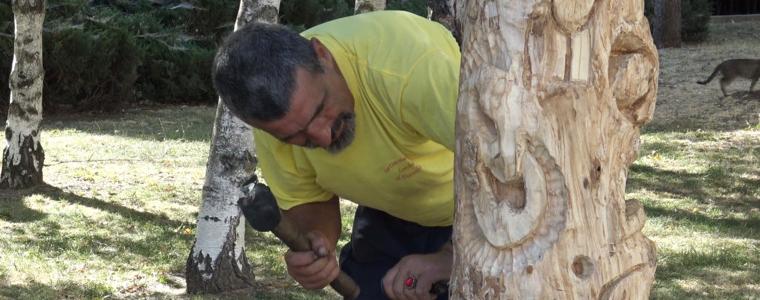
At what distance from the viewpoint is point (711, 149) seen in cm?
1060

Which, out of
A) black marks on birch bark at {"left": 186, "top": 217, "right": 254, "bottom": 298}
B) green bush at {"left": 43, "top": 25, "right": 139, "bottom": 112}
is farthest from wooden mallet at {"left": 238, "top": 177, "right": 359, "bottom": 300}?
green bush at {"left": 43, "top": 25, "right": 139, "bottom": 112}

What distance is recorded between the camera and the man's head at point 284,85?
9.34 ft

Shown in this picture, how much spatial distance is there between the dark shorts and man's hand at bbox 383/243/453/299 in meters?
0.20

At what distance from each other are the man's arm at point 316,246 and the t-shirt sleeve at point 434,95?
2.17 ft

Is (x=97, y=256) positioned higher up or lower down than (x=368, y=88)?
lower down

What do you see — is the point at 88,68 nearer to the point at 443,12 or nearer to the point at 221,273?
the point at 221,273

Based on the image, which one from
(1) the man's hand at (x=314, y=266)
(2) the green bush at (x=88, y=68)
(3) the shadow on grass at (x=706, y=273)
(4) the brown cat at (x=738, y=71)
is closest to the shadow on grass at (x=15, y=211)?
(3) the shadow on grass at (x=706, y=273)

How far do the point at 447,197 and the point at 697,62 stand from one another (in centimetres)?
1433

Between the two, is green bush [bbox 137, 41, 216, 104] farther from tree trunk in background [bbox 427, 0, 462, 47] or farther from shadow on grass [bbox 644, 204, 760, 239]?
tree trunk in background [bbox 427, 0, 462, 47]

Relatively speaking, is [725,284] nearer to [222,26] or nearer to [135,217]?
A: [135,217]

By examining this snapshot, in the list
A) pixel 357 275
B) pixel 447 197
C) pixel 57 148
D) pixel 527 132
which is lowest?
pixel 57 148

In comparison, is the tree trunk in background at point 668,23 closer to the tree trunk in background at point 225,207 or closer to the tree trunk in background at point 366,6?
the tree trunk in background at point 366,6

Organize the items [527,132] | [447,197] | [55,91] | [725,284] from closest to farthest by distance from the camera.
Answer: [527,132]
[447,197]
[725,284]
[55,91]

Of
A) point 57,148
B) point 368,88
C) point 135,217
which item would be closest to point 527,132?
point 368,88
